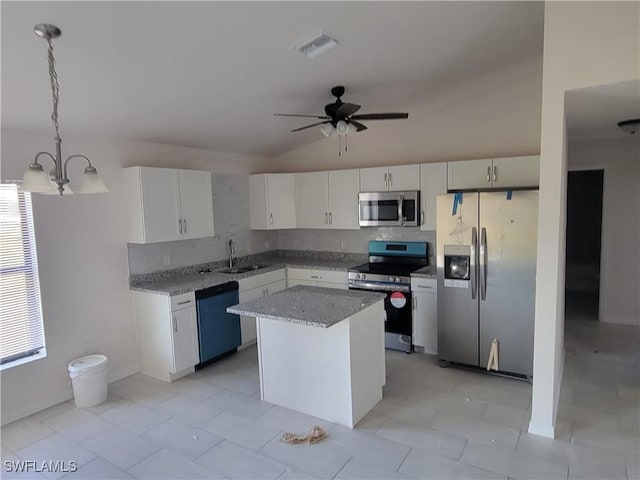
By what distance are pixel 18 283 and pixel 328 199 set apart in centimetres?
331

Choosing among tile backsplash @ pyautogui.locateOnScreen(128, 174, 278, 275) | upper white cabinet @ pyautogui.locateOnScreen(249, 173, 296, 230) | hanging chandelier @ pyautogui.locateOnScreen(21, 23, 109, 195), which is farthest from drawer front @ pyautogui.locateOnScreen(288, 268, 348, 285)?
hanging chandelier @ pyautogui.locateOnScreen(21, 23, 109, 195)

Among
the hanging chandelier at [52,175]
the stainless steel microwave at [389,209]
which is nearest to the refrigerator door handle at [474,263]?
the stainless steel microwave at [389,209]

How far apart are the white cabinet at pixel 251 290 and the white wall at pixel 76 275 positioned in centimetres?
113

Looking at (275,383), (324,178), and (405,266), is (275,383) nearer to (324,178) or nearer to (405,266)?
(405,266)

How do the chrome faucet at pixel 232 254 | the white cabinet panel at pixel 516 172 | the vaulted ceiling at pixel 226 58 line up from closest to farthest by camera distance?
the vaulted ceiling at pixel 226 58 → the white cabinet panel at pixel 516 172 → the chrome faucet at pixel 232 254

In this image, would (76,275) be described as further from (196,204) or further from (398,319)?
(398,319)

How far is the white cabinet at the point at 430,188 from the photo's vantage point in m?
4.46

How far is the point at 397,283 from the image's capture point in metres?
4.40

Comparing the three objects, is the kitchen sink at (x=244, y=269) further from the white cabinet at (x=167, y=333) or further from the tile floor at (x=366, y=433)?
the tile floor at (x=366, y=433)

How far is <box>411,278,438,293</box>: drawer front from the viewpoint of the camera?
13.8 ft

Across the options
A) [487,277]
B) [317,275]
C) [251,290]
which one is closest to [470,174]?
[487,277]

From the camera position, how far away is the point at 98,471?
2586mm

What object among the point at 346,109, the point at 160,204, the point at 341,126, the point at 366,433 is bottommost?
the point at 366,433

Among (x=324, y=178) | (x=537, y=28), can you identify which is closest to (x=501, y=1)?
(x=537, y=28)
